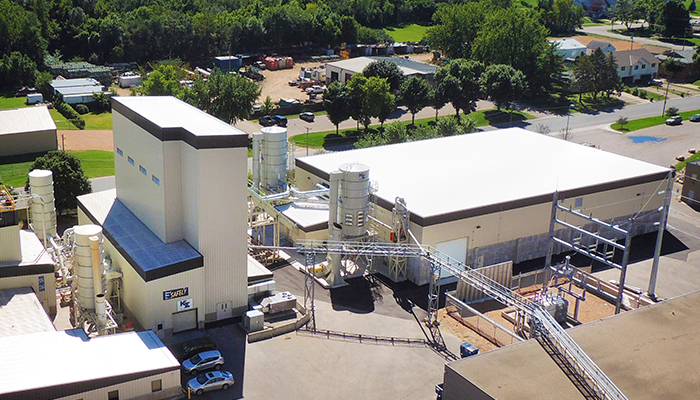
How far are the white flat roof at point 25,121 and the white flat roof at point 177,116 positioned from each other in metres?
34.6

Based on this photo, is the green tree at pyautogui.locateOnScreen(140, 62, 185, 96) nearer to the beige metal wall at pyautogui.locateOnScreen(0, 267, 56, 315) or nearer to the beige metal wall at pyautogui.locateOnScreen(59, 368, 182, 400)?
the beige metal wall at pyautogui.locateOnScreen(0, 267, 56, 315)

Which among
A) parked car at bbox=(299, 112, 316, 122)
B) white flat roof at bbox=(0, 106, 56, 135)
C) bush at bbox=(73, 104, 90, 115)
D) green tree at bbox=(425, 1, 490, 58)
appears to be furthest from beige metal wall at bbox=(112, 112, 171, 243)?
green tree at bbox=(425, 1, 490, 58)

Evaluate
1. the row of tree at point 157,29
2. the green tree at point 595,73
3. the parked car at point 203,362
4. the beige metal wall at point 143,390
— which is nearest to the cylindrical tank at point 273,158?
the parked car at point 203,362

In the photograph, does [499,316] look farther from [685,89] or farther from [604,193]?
[685,89]

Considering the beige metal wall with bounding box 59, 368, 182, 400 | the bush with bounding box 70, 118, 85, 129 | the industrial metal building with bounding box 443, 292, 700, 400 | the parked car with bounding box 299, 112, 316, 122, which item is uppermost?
the industrial metal building with bounding box 443, 292, 700, 400

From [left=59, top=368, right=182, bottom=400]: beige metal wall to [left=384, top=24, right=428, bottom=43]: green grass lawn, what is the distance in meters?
139

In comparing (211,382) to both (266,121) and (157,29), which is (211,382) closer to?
(266,121)

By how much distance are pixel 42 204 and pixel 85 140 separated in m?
40.3

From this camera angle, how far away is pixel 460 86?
98.7 m

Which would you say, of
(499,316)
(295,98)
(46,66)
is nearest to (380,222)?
(499,316)

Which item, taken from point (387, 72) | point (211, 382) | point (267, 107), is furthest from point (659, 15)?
point (211, 382)

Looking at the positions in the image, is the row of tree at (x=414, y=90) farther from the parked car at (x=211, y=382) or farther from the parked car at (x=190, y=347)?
the parked car at (x=211, y=382)

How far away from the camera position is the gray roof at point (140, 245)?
41781 millimetres

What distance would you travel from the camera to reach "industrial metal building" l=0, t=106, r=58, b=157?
78.4 meters
